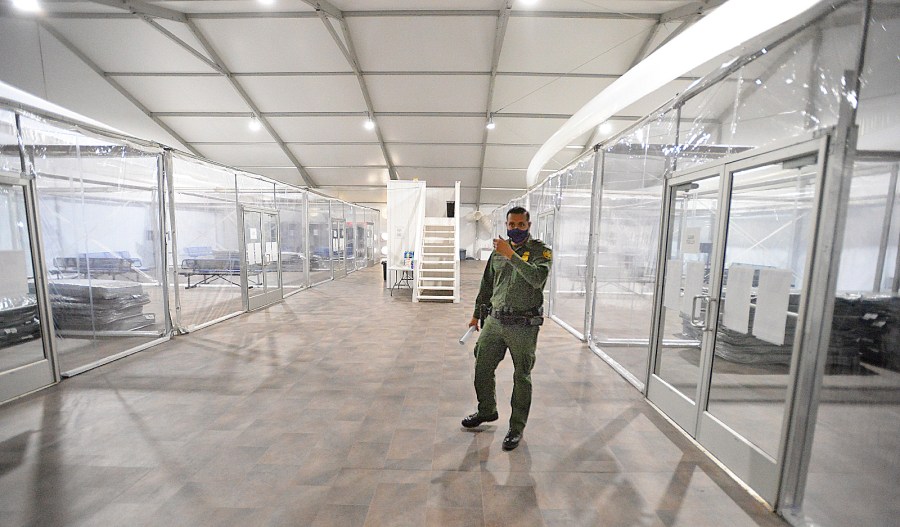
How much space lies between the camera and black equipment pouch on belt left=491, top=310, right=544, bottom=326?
2516mm

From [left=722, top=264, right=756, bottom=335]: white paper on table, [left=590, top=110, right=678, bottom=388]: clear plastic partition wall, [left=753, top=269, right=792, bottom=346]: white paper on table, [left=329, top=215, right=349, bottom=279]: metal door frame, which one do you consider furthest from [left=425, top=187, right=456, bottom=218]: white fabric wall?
[left=753, top=269, right=792, bottom=346]: white paper on table

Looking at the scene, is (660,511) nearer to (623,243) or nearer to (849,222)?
(849,222)

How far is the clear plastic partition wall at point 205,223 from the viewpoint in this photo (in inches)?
226

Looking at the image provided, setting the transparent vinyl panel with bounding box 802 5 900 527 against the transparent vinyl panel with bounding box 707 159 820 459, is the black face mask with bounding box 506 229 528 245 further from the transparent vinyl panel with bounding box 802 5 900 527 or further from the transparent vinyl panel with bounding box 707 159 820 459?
the transparent vinyl panel with bounding box 802 5 900 527

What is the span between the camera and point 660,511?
6.61 ft

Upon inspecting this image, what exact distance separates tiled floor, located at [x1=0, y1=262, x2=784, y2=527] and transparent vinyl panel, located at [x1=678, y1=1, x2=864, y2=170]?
2262 mm

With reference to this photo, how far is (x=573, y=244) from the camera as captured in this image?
601cm

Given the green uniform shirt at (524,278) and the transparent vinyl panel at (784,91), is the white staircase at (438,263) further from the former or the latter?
the transparent vinyl panel at (784,91)

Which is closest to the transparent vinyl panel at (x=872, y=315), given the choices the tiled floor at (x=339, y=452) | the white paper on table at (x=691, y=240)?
the tiled floor at (x=339, y=452)

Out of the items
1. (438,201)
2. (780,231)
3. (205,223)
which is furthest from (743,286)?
(438,201)

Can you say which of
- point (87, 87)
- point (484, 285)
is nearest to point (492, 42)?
point (484, 285)

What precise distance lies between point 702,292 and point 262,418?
3843 mm

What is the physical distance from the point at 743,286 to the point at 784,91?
1215 millimetres

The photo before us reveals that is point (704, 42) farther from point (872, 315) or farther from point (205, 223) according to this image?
point (205, 223)
